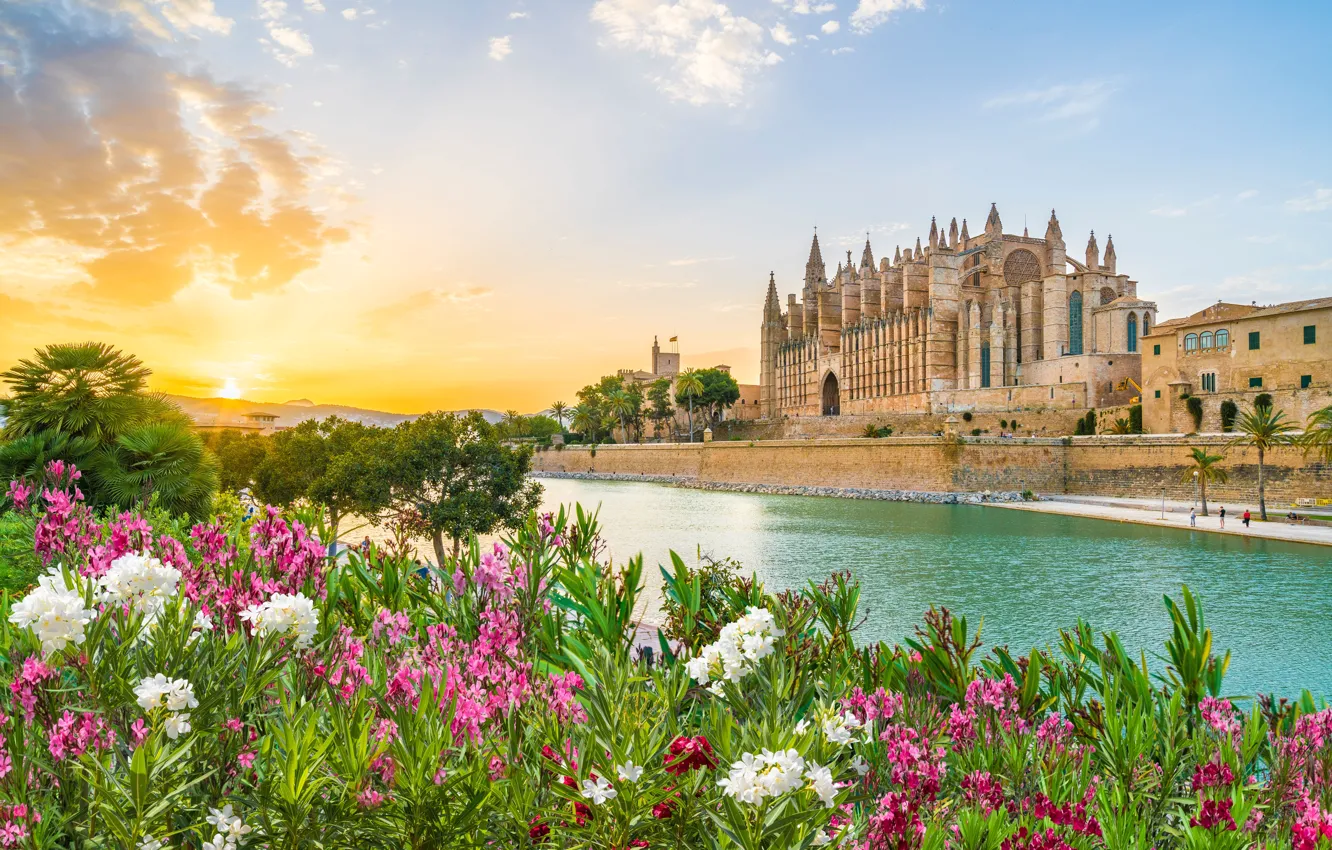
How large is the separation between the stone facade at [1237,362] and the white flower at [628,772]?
41.2 meters

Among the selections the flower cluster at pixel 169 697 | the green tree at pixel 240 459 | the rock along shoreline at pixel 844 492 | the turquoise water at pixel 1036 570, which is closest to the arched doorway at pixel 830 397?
the rock along shoreline at pixel 844 492

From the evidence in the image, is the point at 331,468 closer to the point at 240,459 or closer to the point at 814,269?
the point at 240,459

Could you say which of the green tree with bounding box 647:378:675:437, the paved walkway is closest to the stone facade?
the paved walkway

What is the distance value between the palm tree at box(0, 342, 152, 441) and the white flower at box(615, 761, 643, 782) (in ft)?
36.1

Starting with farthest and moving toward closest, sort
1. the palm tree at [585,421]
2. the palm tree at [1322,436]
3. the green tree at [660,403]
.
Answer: the green tree at [660,403]
the palm tree at [585,421]
the palm tree at [1322,436]

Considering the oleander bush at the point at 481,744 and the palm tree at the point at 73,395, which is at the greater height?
the palm tree at the point at 73,395

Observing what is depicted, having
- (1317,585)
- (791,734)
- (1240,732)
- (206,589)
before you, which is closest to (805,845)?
(791,734)

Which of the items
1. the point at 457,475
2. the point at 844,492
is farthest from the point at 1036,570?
the point at 844,492

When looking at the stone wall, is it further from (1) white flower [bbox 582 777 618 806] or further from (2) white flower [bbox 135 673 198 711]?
(2) white flower [bbox 135 673 198 711]

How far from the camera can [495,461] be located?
20375 mm

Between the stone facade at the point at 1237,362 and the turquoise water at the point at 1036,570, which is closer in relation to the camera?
the turquoise water at the point at 1036,570

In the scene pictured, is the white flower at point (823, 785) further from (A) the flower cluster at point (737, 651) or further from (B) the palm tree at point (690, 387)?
(B) the palm tree at point (690, 387)

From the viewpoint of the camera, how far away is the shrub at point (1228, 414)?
36531 millimetres

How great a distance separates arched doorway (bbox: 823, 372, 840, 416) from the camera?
72.9 meters
